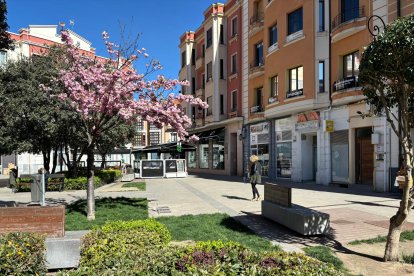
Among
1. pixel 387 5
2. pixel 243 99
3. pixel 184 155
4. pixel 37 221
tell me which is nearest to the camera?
pixel 37 221

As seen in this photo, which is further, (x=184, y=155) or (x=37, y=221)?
(x=184, y=155)

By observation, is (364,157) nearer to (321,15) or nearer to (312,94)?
(312,94)

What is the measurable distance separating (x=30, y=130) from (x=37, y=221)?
1626 cm

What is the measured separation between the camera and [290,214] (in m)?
9.03

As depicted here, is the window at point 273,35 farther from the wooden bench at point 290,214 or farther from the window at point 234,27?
the wooden bench at point 290,214

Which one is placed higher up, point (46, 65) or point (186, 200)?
point (46, 65)

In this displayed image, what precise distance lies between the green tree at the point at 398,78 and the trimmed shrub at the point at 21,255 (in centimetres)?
499

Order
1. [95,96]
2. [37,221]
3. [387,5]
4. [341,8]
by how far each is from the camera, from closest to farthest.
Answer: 1. [37,221]
2. [95,96]
3. [387,5]
4. [341,8]

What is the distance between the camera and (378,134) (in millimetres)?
18031

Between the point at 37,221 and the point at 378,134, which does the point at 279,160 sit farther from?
the point at 37,221

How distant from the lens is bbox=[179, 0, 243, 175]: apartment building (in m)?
34.3

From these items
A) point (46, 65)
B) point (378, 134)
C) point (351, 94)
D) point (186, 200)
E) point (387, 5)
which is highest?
point (387, 5)

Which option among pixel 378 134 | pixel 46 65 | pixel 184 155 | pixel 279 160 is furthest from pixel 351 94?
pixel 184 155

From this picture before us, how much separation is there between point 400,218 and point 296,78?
18.3 meters
